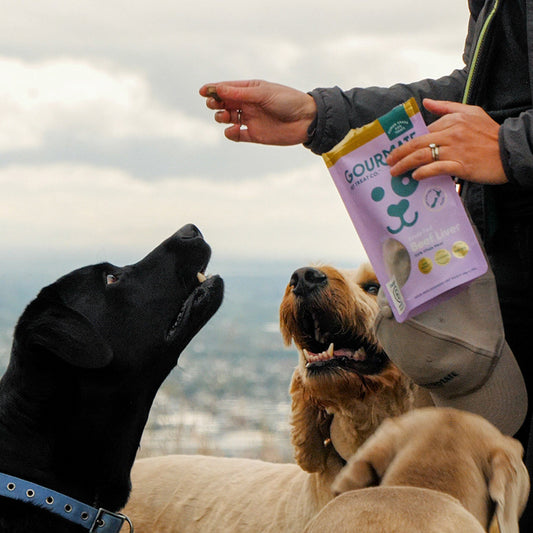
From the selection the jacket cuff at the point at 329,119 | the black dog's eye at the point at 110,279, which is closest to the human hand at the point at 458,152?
the jacket cuff at the point at 329,119

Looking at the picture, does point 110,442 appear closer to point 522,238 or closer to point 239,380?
point 522,238

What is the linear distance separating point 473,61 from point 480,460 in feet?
4.37

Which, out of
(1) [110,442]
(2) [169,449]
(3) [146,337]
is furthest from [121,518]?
(2) [169,449]

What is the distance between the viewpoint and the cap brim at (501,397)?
273 centimetres

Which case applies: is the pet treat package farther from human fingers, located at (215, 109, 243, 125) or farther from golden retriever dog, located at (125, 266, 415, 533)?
golden retriever dog, located at (125, 266, 415, 533)

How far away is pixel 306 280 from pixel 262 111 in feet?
2.61

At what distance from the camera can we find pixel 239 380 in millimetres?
7793

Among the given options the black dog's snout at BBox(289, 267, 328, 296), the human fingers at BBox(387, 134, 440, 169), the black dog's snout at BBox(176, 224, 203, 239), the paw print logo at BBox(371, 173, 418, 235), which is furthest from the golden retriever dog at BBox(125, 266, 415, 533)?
the human fingers at BBox(387, 134, 440, 169)

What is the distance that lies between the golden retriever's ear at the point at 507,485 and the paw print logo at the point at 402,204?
2.33 feet

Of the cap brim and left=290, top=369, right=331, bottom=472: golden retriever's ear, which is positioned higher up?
the cap brim

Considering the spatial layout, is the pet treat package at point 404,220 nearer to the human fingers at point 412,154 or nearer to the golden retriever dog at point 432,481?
the human fingers at point 412,154

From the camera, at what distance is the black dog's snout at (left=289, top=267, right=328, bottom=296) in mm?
3635

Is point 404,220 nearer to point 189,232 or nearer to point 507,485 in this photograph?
point 507,485

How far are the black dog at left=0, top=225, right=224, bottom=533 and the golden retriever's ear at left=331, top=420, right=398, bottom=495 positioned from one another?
89 centimetres
